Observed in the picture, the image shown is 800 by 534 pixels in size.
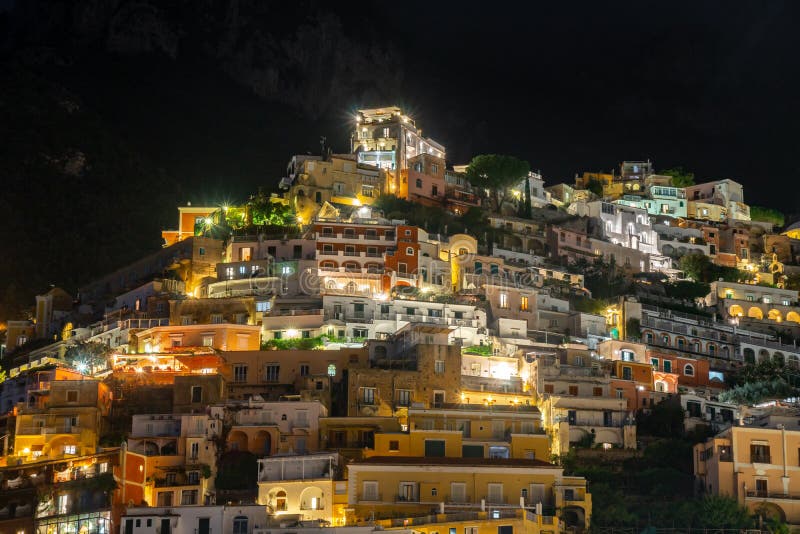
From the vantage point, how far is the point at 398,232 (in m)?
75.2

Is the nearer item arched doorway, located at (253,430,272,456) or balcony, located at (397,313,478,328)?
arched doorway, located at (253,430,272,456)

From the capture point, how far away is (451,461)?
158 ft

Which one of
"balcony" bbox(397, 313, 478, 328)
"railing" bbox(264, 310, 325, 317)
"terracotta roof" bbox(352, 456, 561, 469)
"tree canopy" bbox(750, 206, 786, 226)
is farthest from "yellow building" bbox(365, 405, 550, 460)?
"tree canopy" bbox(750, 206, 786, 226)

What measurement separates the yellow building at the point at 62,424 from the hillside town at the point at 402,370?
10 cm

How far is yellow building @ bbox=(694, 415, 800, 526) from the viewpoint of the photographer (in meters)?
51.3

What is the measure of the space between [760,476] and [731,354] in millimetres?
23674

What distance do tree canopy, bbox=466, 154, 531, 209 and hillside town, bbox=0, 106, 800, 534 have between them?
18 centimetres

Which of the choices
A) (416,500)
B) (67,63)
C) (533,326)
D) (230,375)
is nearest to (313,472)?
(416,500)

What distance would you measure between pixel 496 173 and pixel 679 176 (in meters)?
26.6

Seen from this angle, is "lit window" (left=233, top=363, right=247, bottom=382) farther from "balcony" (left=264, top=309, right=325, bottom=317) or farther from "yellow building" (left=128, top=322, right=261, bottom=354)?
"balcony" (left=264, top=309, right=325, bottom=317)

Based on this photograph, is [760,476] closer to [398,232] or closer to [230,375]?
[230,375]

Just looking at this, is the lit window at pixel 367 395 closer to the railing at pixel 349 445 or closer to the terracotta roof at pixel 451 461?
the railing at pixel 349 445

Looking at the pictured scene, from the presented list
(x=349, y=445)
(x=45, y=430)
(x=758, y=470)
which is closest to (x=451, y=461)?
(x=349, y=445)

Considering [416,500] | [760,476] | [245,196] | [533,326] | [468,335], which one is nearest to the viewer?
[416,500]
